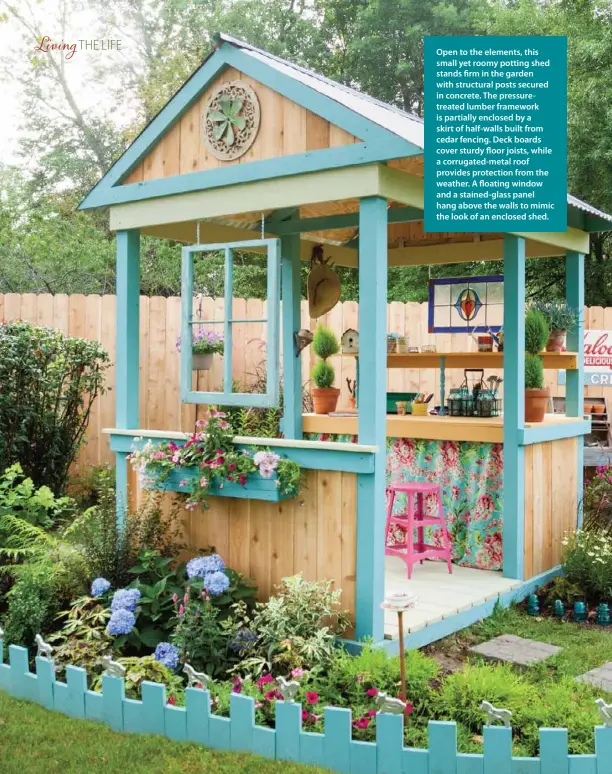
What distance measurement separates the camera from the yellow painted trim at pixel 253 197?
4812mm

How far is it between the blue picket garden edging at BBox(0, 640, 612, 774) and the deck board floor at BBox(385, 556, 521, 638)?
1437mm

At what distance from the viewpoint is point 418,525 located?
6.14 meters

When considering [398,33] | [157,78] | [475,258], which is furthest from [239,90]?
[398,33]

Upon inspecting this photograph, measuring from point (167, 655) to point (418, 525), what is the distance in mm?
2275

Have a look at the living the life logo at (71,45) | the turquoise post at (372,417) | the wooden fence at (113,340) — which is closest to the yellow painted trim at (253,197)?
the turquoise post at (372,417)

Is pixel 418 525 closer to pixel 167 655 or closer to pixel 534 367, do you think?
pixel 534 367

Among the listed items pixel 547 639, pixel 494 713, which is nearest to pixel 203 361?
pixel 547 639

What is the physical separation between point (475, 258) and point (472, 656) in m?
3.37

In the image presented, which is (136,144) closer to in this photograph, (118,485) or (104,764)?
(118,485)

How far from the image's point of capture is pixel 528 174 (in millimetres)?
5609

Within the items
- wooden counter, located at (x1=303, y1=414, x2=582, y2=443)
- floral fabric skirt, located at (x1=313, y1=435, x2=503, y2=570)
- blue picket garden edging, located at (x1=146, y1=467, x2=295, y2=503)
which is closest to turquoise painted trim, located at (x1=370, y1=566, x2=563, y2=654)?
floral fabric skirt, located at (x1=313, y1=435, x2=503, y2=570)

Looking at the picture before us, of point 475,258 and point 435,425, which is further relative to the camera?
point 475,258

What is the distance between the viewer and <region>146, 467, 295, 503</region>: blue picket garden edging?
4.98 m

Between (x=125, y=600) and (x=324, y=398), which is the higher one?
(x=324, y=398)
